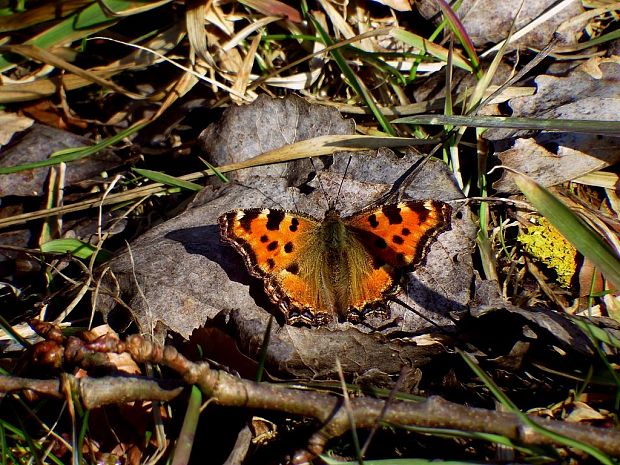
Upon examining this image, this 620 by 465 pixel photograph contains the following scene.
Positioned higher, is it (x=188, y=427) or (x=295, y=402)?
(x=295, y=402)

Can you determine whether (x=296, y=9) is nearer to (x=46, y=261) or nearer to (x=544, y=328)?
(x=46, y=261)

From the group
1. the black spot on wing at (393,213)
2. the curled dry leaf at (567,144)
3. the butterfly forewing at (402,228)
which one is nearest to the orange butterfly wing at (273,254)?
the butterfly forewing at (402,228)

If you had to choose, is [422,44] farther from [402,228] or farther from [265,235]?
[265,235]

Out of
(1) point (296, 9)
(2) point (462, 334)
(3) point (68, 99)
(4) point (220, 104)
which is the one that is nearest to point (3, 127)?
(3) point (68, 99)

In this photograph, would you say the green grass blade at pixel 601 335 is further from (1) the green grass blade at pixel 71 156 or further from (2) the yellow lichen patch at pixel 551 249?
(1) the green grass blade at pixel 71 156

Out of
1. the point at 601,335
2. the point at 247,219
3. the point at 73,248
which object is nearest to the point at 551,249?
the point at 601,335
